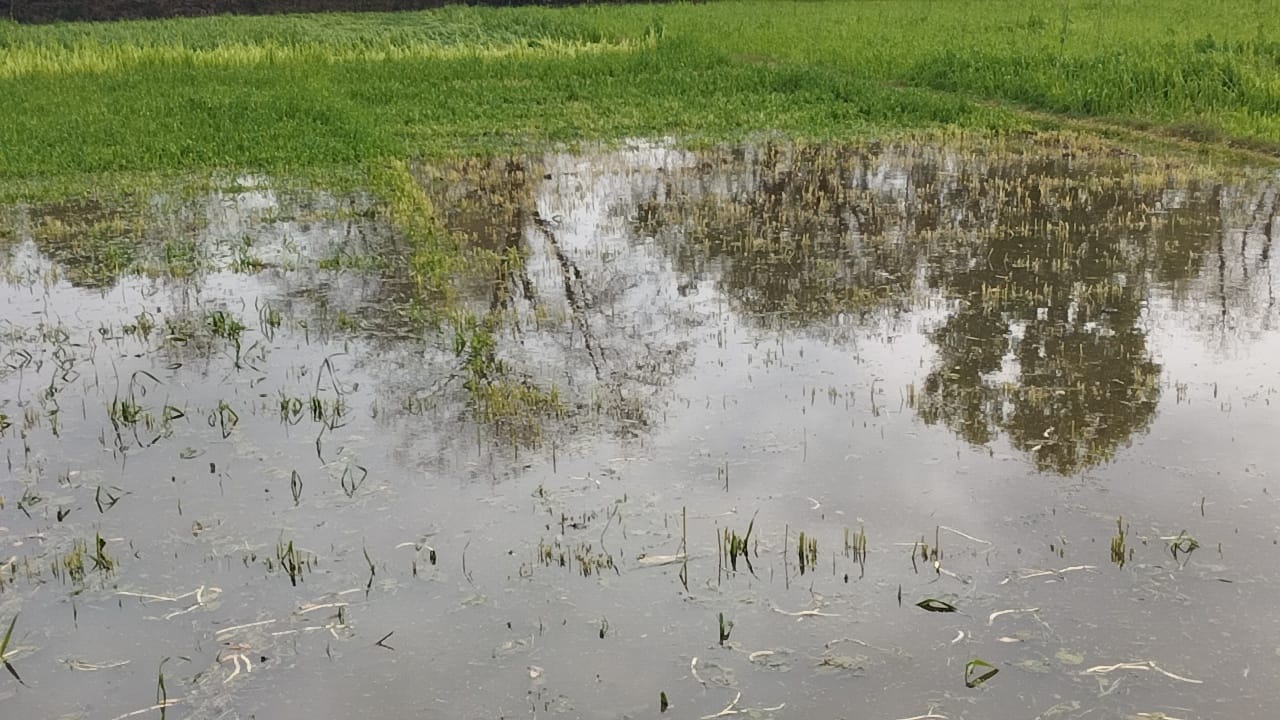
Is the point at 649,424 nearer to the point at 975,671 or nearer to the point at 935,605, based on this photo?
the point at 935,605

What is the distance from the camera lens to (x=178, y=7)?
3381 cm

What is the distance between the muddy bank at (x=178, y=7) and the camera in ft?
107

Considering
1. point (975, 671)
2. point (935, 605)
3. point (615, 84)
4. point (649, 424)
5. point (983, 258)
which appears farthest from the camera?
point (615, 84)

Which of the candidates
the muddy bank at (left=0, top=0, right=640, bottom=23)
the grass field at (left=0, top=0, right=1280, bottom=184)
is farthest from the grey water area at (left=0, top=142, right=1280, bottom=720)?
the muddy bank at (left=0, top=0, right=640, bottom=23)

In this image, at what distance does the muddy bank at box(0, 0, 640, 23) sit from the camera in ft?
107

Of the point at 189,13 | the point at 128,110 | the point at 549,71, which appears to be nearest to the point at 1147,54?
the point at 549,71

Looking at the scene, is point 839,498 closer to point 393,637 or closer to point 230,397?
point 393,637

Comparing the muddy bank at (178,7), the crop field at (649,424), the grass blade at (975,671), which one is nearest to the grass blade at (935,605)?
the crop field at (649,424)

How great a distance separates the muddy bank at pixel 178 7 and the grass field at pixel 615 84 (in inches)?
394

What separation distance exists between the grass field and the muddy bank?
32.9 ft

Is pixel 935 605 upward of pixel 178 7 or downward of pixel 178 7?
downward

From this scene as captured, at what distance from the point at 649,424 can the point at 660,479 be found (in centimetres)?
59

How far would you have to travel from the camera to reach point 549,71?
17.7 m

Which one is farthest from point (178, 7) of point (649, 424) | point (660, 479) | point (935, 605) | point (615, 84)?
point (935, 605)
